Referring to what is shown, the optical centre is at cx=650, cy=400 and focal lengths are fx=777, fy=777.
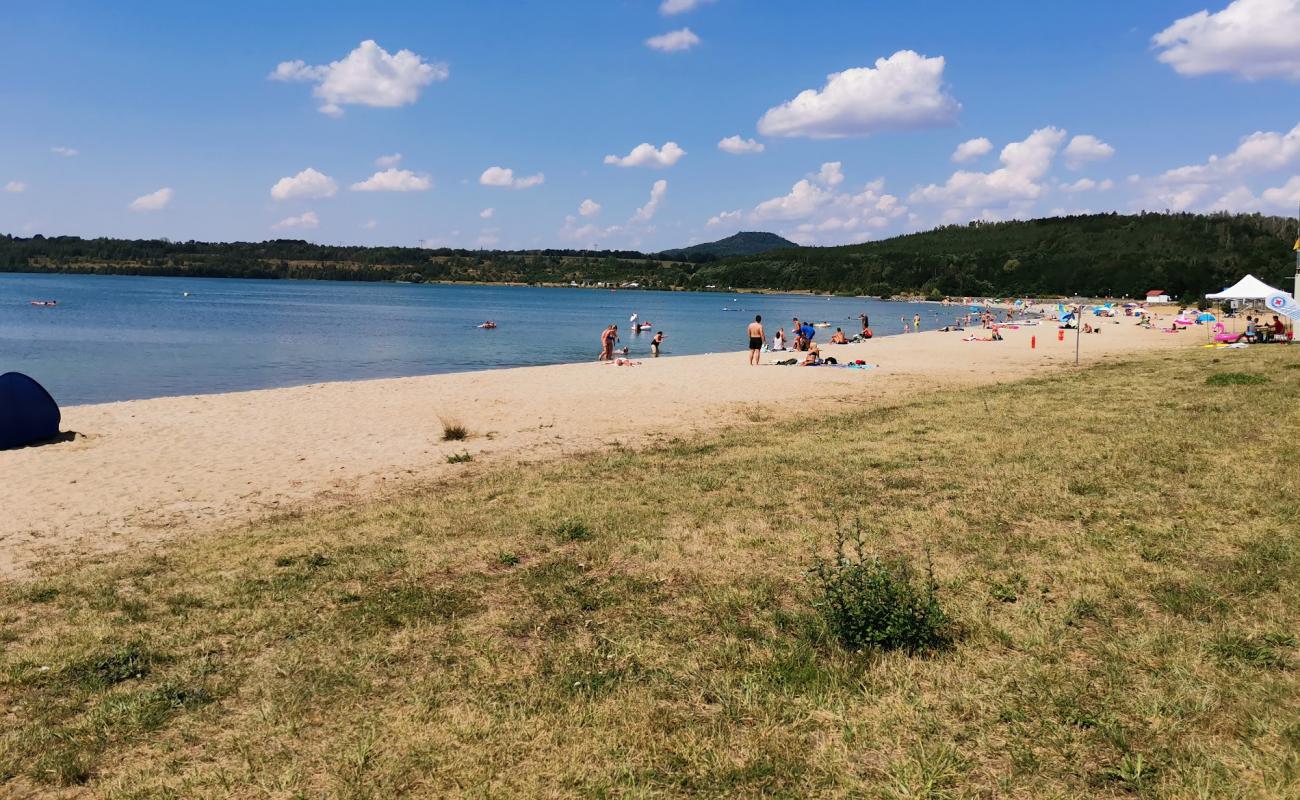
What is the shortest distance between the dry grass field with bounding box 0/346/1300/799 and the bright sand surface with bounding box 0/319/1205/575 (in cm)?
Result: 166

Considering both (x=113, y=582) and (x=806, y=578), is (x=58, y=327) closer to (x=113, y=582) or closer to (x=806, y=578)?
(x=113, y=582)

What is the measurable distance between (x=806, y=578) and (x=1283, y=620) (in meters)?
2.90

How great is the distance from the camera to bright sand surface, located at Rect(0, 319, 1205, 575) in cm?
943

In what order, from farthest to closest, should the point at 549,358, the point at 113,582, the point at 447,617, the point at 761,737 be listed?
the point at 549,358
the point at 113,582
the point at 447,617
the point at 761,737

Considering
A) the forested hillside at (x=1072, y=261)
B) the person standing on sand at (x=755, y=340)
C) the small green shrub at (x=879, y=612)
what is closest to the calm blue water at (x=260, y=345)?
the person standing on sand at (x=755, y=340)

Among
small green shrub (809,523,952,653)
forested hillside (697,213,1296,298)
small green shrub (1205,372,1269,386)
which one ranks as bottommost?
small green shrub (809,523,952,653)

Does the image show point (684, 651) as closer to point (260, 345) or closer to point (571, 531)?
→ point (571, 531)

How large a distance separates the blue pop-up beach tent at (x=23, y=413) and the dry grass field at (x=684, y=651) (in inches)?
331

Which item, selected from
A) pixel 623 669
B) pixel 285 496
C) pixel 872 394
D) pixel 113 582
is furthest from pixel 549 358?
pixel 623 669

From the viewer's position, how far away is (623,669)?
4508mm

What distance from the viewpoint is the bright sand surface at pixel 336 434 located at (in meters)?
9.43

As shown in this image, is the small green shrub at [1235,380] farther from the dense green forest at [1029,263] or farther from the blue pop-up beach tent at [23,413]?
the dense green forest at [1029,263]

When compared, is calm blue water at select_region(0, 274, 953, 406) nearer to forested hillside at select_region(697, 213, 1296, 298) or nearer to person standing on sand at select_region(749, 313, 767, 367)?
person standing on sand at select_region(749, 313, 767, 367)

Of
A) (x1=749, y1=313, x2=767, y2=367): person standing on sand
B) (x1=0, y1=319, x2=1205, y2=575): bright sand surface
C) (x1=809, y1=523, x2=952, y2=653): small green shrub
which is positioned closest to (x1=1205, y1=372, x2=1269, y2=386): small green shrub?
(x1=0, y1=319, x2=1205, y2=575): bright sand surface
